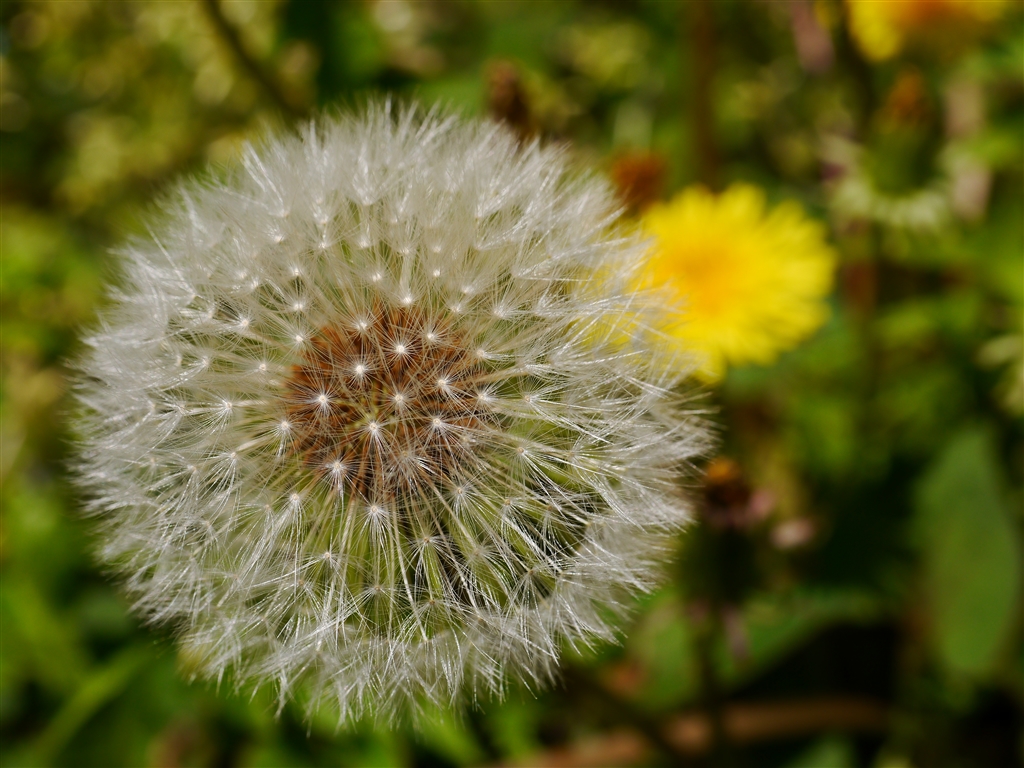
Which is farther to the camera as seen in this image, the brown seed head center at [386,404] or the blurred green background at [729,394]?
the blurred green background at [729,394]

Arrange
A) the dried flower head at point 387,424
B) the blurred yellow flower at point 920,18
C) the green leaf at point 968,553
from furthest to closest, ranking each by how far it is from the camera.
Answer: the blurred yellow flower at point 920,18 < the green leaf at point 968,553 < the dried flower head at point 387,424

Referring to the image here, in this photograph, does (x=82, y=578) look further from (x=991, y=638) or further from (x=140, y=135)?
(x=991, y=638)

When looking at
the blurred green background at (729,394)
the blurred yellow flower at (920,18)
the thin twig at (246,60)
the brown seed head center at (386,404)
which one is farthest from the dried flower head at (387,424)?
the blurred yellow flower at (920,18)

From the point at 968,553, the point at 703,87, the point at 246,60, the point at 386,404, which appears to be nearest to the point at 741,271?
the point at 703,87

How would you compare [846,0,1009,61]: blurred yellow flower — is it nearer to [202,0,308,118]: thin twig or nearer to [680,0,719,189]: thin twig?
[680,0,719,189]: thin twig

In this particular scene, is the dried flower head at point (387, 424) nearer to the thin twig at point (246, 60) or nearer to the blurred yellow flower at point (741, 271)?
the blurred yellow flower at point (741, 271)

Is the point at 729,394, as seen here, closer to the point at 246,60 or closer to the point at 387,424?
the point at 387,424
